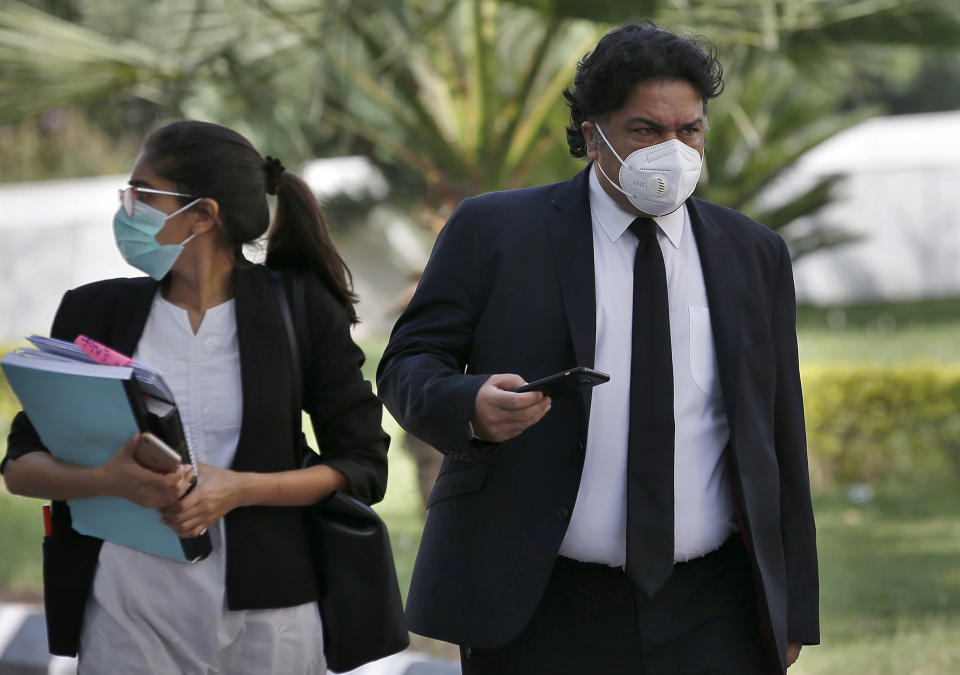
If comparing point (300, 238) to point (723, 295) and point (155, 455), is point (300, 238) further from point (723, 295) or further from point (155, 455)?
point (723, 295)

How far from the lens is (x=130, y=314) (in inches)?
101

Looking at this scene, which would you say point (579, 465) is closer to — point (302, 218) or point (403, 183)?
point (302, 218)

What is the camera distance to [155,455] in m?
2.31

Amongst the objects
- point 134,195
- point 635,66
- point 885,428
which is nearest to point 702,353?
point 635,66

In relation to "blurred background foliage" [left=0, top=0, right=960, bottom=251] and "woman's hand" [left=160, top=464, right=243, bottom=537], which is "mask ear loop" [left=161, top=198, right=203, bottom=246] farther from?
"blurred background foliage" [left=0, top=0, right=960, bottom=251]

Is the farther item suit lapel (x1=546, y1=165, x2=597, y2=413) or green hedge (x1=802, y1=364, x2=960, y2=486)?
green hedge (x1=802, y1=364, x2=960, y2=486)

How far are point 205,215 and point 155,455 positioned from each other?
552 millimetres

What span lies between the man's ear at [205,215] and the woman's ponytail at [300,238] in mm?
147

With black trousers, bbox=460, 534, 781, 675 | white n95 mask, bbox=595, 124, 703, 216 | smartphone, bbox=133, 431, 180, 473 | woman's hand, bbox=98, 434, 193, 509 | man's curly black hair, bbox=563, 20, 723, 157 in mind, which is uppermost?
man's curly black hair, bbox=563, 20, 723, 157

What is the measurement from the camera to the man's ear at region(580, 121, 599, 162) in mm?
2570

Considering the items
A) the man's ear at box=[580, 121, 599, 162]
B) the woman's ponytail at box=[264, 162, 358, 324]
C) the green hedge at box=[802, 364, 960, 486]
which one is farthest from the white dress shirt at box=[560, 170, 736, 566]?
the green hedge at box=[802, 364, 960, 486]

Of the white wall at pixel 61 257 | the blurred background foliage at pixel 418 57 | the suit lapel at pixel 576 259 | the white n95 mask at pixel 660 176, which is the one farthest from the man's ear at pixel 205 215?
the white wall at pixel 61 257

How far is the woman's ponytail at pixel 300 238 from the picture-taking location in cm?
273

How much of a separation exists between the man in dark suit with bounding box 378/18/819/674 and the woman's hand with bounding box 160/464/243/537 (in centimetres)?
32
